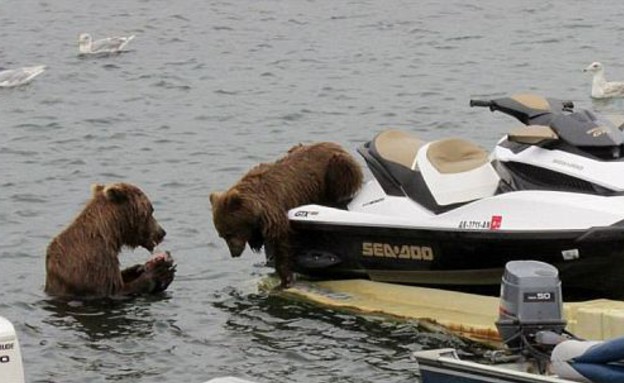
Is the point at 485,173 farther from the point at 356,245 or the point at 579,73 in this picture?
the point at 579,73

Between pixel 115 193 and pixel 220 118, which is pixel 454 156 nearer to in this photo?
pixel 115 193

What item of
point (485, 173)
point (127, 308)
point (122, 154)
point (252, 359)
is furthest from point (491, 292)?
point (122, 154)

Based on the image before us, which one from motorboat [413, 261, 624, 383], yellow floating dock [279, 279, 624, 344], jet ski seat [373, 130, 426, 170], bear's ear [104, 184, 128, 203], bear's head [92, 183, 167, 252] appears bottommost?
yellow floating dock [279, 279, 624, 344]

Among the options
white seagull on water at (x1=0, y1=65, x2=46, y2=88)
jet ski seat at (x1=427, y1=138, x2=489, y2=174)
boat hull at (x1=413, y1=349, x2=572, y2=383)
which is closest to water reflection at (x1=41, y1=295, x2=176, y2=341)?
jet ski seat at (x1=427, y1=138, x2=489, y2=174)

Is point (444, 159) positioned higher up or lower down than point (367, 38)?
higher up

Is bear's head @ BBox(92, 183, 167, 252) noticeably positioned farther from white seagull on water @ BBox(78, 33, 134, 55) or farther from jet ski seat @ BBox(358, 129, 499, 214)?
white seagull on water @ BBox(78, 33, 134, 55)

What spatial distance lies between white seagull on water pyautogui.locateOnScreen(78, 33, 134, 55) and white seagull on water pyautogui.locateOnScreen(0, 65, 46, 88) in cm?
169

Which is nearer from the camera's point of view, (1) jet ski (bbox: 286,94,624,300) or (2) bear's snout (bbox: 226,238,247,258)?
(1) jet ski (bbox: 286,94,624,300)

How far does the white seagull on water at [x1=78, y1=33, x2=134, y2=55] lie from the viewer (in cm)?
2188

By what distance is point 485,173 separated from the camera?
1048 cm

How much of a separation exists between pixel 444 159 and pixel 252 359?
1.77 m

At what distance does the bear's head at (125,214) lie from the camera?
37.1ft

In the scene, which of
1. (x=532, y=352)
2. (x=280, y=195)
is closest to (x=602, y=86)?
(x=280, y=195)

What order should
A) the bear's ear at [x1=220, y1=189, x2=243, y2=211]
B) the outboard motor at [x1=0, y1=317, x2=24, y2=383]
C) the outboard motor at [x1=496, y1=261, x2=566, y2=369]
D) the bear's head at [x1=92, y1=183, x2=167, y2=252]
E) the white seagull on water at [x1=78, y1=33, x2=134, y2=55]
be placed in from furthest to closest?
the white seagull on water at [x1=78, y1=33, x2=134, y2=55], the bear's head at [x1=92, y1=183, x2=167, y2=252], the bear's ear at [x1=220, y1=189, x2=243, y2=211], the outboard motor at [x1=496, y1=261, x2=566, y2=369], the outboard motor at [x1=0, y1=317, x2=24, y2=383]
